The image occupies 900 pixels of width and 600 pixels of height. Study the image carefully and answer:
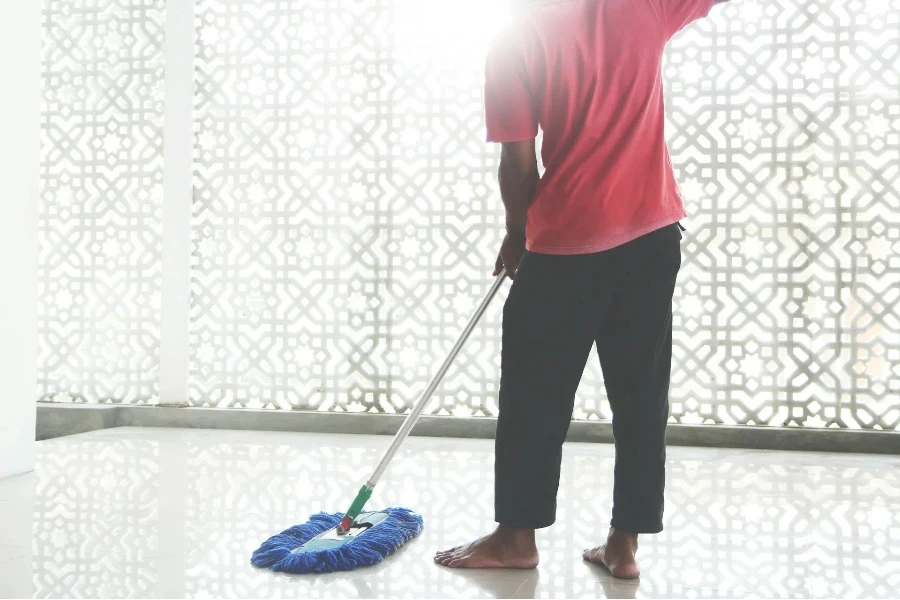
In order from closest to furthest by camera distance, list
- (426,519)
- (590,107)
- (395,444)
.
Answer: (590,107) < (395,444) < (426,519)

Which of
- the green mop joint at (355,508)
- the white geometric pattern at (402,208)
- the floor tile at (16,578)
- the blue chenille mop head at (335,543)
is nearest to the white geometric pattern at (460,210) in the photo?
the white geometric pattern at (402,208)

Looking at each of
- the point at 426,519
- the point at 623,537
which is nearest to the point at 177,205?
the point at 426,519

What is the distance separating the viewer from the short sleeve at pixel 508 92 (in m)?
1.90

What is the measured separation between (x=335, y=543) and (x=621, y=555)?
0.70 meters

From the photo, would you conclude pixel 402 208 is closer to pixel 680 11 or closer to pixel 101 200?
pixel 101 200

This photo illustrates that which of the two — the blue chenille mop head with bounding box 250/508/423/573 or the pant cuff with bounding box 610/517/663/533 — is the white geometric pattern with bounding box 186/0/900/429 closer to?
the blue chenille mop head with bounding box 250/508/423/573

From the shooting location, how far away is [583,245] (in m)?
1.89

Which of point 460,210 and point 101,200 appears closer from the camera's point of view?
point 460,210

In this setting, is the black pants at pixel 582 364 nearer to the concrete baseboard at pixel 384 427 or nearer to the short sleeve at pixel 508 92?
the short sleeve at pixel 508 92

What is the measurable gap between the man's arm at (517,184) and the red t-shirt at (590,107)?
3 centimetres

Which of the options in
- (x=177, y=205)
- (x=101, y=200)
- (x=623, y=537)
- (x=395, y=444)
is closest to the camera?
(x=623, y=537)

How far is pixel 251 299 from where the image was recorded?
4.32 m

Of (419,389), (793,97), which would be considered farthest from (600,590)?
(793,97)

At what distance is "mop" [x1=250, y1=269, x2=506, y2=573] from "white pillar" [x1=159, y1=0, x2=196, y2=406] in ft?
7.30
